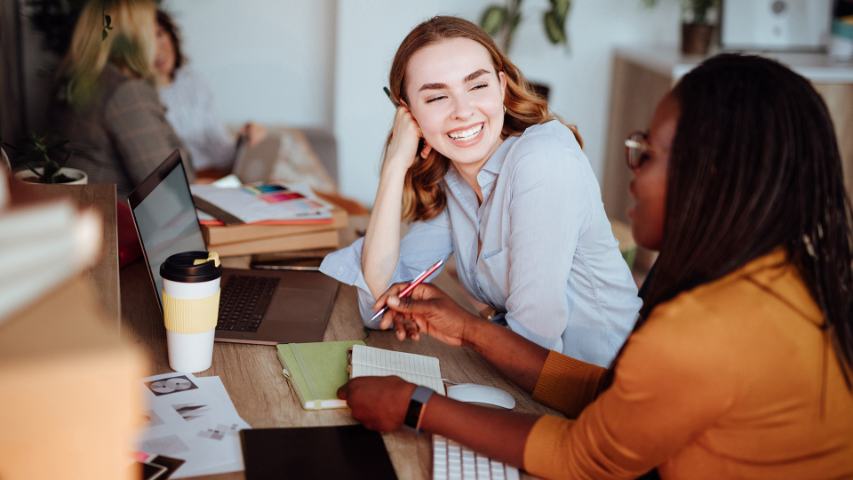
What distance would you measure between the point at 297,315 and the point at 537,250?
1.50ft

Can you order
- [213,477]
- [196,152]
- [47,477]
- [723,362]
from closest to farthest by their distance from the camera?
[47,477] < [723,362] < [213,477] < [196,152]

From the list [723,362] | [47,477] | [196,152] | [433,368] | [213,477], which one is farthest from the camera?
[196,152]

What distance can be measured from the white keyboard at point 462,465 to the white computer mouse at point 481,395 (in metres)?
0.12

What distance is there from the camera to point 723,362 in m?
1.01

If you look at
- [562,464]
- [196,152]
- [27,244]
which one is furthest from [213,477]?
[196,152]

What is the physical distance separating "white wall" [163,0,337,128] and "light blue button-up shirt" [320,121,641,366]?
257 cm

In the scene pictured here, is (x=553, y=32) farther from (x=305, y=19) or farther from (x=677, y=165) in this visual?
(x=677, y=165)

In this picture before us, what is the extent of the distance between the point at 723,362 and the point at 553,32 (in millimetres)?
3286

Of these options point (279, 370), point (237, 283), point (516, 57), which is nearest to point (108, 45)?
point (237, 283)

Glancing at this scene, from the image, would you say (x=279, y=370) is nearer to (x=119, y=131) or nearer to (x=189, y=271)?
(x=189, y=271)

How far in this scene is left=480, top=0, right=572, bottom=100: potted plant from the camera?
13.2 ft

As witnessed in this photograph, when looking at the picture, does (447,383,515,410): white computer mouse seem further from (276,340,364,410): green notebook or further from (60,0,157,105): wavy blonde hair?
(60,0,157,105): wavy blonde hair

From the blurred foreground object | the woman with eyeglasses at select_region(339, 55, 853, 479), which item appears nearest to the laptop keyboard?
the woman with eyeglasses at select_region(339, 55, 853, 479)

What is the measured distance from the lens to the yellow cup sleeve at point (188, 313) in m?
1.37
